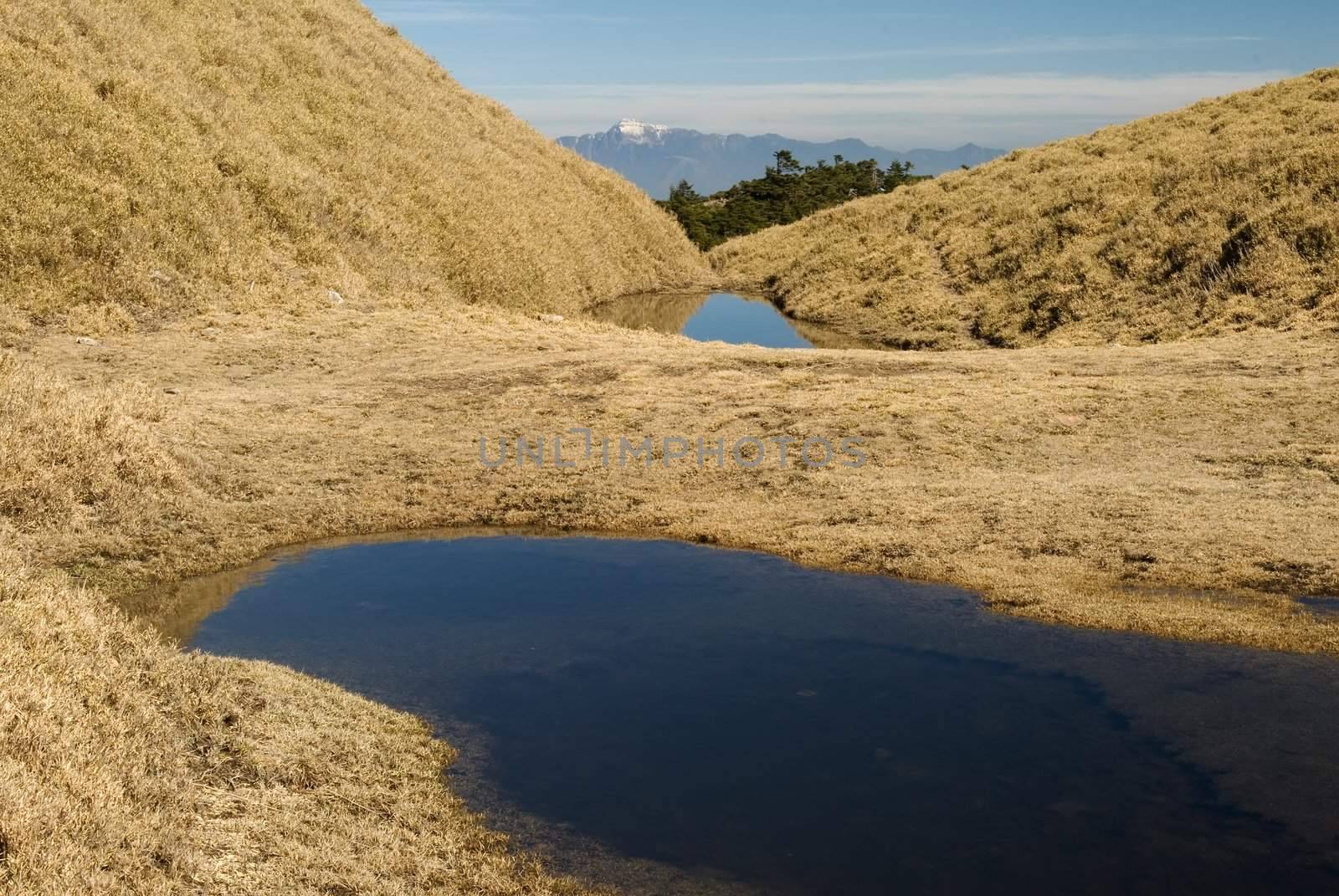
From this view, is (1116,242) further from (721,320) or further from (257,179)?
(257,179)

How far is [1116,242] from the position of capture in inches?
1610

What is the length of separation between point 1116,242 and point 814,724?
3441cm

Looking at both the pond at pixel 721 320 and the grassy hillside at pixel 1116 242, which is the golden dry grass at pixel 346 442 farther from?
the pond at pixel 721 320

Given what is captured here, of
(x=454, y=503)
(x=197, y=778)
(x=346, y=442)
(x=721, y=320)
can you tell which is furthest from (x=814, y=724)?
(x=721, y=320)

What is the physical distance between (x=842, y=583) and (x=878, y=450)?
5599mm

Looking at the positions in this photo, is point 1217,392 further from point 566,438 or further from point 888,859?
point 888,859

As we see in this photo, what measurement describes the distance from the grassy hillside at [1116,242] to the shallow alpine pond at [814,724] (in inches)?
793

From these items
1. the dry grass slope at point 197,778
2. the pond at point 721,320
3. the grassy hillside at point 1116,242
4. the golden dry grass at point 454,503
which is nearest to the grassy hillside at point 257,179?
the pond at point 721,320

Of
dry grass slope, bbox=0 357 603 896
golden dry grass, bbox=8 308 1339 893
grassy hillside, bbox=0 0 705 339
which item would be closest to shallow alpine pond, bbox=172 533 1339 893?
dry grass slope, bbox=0 357 603 896

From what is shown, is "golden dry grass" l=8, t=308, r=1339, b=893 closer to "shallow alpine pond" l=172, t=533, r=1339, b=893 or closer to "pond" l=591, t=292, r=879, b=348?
"shallow alpine pond" l=172, t=533, r=1339, b=893

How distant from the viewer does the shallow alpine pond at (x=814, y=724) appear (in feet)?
29.2

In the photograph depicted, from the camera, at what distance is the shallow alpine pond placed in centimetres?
889

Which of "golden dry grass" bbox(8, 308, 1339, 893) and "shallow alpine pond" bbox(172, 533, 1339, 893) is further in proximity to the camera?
"shallow alpine pond" bbox(172, 533, 1339, 893)

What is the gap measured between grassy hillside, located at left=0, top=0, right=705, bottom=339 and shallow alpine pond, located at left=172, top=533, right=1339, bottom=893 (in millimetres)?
20415
